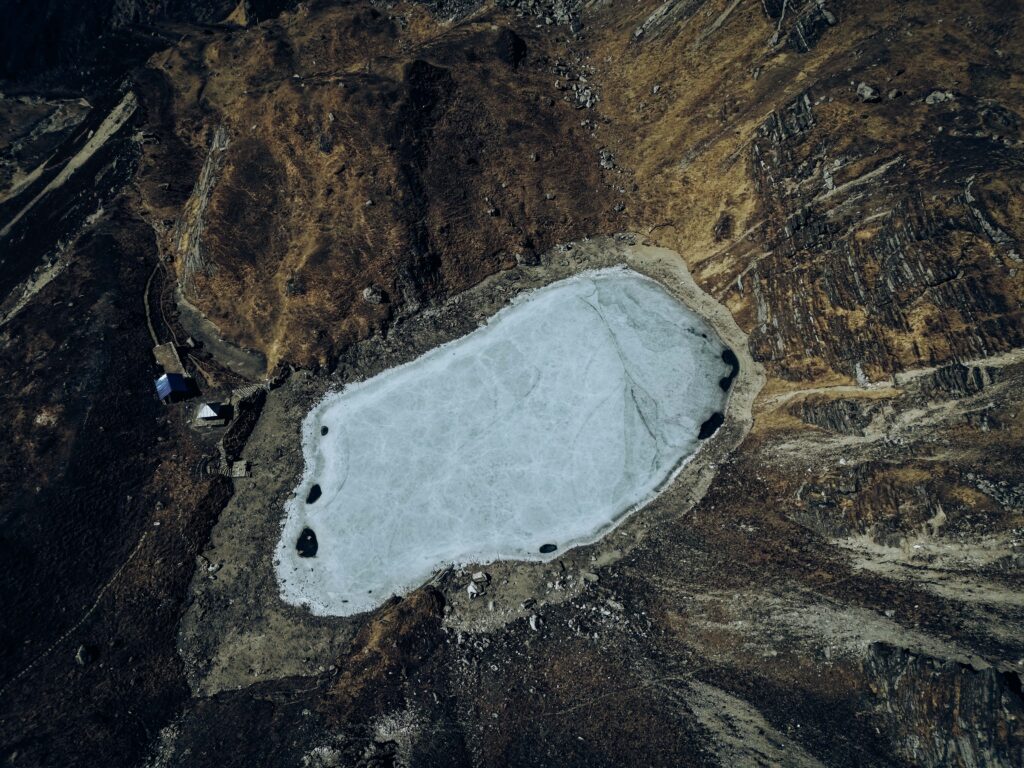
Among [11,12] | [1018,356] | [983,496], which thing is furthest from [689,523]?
[11,12]

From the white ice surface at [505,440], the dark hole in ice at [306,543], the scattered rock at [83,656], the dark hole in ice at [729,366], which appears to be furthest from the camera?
the dark hole in ice at [729,366]

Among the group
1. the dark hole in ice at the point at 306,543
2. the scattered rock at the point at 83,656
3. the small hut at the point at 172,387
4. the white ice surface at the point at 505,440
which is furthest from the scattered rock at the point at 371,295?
the scattered rock at the point at 83,656

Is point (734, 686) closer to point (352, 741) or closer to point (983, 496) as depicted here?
point (983, 496)

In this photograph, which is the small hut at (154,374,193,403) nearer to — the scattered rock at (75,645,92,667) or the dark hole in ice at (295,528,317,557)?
the dark hole in ice at (295,528,317,557)

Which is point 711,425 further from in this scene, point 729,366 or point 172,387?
point 172,387

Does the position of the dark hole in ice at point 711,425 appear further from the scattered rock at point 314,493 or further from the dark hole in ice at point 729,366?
the scattered rock at point 314,493

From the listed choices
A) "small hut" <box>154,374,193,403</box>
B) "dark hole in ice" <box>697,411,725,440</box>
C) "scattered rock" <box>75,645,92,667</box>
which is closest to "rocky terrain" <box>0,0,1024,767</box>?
"scattered rock" <box>75,645,92,667</box>

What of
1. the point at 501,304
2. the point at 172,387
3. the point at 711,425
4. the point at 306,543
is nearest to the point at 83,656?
the point at 306,543
